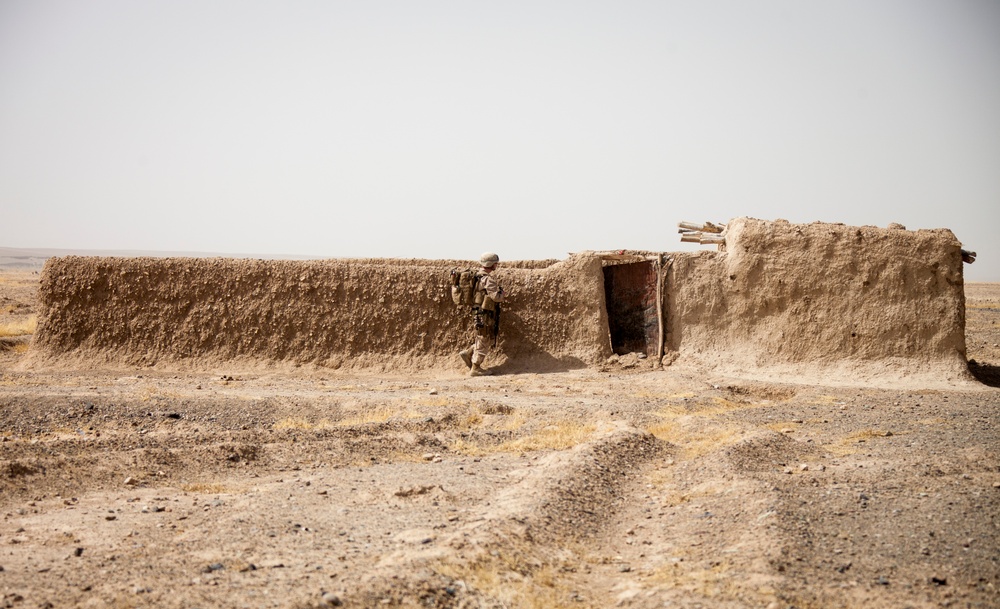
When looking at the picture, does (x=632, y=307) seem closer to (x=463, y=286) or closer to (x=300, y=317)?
(x=463, y=286)

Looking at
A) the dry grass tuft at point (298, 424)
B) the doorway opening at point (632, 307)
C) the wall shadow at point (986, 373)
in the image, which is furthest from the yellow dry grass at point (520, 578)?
the wall shadow at point (986, 373)

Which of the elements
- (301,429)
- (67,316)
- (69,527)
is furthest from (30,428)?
(67,316)

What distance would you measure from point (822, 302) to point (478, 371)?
5.04m

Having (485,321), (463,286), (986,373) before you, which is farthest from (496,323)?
(986,373)

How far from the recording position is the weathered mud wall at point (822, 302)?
38.4 feet

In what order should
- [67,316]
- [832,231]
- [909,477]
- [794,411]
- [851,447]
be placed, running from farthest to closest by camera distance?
[67,316]
[832,231]
[794,411]
[851,447]
[909,477]

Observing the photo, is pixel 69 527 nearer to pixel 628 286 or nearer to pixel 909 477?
pixel 909 477

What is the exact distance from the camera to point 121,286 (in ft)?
43.1

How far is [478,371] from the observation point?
12.7 m

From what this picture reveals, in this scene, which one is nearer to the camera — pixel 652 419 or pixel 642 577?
pixel 642 577

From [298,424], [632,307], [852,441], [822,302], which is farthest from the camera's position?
[632,307]

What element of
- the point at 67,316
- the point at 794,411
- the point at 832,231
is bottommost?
the point at 794,411

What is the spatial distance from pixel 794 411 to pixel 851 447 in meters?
1.84

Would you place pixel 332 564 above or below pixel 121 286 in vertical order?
below
